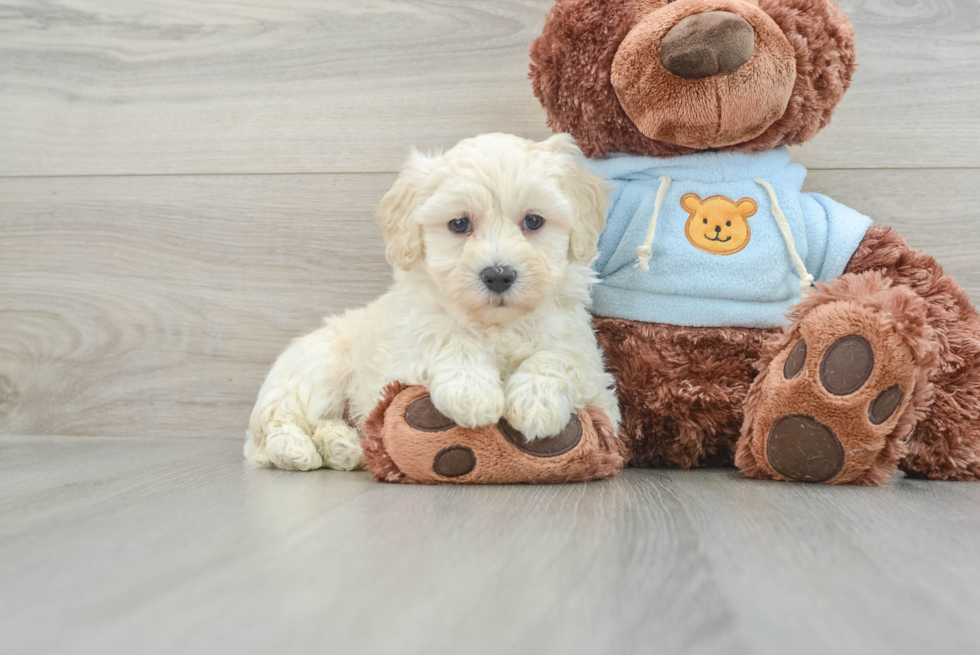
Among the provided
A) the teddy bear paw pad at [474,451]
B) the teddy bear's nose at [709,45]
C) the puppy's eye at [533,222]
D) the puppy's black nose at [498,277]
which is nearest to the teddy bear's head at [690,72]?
the teddy bear's nose at [709,45]

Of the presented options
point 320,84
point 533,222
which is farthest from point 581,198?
point 320,84

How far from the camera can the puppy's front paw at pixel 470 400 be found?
100 cm

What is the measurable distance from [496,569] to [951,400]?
79cm

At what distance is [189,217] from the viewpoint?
166cm

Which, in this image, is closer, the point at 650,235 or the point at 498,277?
the point at 498,277

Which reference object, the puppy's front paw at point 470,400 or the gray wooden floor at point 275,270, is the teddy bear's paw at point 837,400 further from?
the puppy's front paw at point 470,400

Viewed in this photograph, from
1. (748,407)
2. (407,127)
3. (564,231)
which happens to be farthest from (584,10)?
(748,407)

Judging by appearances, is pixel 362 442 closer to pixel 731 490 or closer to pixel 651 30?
pixel 731 490

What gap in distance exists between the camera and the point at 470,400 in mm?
1000

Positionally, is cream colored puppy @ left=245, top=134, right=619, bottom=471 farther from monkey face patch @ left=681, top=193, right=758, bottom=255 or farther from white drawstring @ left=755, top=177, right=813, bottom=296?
white drawstring @ left=755, top=177, right=813, bottom=296

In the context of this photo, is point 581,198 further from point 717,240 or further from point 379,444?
point 379,444

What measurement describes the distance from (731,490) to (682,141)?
527mm

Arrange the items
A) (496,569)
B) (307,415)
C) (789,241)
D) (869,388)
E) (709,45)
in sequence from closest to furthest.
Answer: (496,569) → (869,388) → (709,45) → (789,241) → (307,415)

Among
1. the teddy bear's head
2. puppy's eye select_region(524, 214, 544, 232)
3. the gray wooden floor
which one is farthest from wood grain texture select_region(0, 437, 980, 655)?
the teddy bear's head
